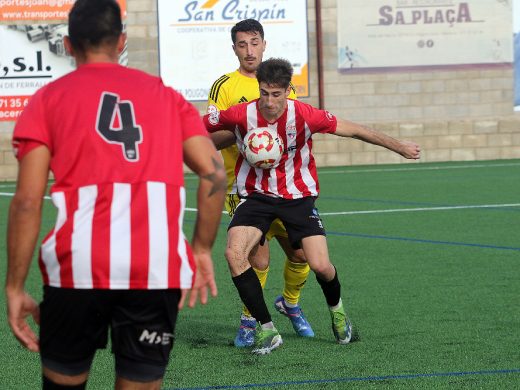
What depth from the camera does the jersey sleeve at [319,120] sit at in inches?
285

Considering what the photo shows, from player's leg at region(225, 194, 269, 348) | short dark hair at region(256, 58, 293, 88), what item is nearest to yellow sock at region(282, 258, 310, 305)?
→ player's leg at region(225, 194, 269, 348)

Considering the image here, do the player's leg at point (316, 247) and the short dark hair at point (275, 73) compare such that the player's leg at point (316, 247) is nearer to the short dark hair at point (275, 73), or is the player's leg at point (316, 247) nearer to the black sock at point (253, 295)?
the black sock at point (253, 295)

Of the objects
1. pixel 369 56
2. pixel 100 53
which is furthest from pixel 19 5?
pixel 100 53

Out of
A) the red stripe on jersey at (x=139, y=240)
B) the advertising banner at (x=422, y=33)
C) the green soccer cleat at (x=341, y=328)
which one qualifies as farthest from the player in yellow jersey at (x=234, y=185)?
the advertising banner at (x=422, y=33)

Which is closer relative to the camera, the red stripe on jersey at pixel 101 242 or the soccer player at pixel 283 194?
the red stripe on jersey at pixel 101 242

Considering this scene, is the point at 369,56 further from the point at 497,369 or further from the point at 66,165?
the point at 66,165

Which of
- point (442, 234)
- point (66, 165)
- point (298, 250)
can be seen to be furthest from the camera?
point (442, 234)

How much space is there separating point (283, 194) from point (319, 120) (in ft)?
1.69

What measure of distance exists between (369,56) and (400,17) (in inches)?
48.3

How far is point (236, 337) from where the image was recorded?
7406 millimetres

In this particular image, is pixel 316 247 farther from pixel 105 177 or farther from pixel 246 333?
pixel 105 177

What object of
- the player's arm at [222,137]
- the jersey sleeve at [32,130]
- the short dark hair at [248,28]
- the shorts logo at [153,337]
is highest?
the short dark hair at [248,28]

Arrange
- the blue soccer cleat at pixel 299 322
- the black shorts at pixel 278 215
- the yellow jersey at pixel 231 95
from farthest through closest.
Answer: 1. the yellow jersey at pixel 231 95
2. the blue soccer cleat at pixel 299 322
3. the black shorts at pixel 278 215

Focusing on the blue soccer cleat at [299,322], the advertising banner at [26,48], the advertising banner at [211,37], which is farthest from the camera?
the advertising banner at [211,37]
